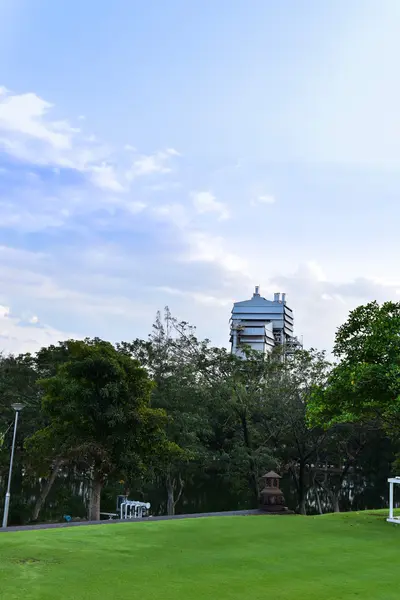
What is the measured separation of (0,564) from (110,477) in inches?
542

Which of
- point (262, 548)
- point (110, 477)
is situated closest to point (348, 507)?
point (110, 477)

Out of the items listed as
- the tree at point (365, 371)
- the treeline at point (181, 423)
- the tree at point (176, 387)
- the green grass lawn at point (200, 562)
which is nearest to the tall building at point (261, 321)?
the treeline at point (181, 423)

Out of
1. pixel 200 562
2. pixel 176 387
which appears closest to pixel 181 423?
pixel 176 387

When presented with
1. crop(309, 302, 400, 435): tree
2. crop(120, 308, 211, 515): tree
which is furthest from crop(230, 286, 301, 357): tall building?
crop(309, 302, 400, 435): tree

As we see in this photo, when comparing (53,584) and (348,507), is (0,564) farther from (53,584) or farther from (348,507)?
(348,507)

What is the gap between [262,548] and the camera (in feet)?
28.0

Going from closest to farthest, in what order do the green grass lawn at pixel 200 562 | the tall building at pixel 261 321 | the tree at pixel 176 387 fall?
the green grass lawn at pixel 200 562, the tree at pixel 176 387, the tall building at pixel 261 321

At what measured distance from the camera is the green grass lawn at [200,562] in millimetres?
5750

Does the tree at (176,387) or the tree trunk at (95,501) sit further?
the tree at (176,387)

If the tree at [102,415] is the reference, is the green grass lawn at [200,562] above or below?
below

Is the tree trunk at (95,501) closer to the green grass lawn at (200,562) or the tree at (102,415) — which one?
the tree at (102,415)

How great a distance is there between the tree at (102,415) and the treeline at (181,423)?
4cm

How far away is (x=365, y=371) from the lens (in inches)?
464

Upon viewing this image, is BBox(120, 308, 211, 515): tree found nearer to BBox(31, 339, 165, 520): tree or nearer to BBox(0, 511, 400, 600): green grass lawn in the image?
BBox(31, 339, 165, 520): tree
